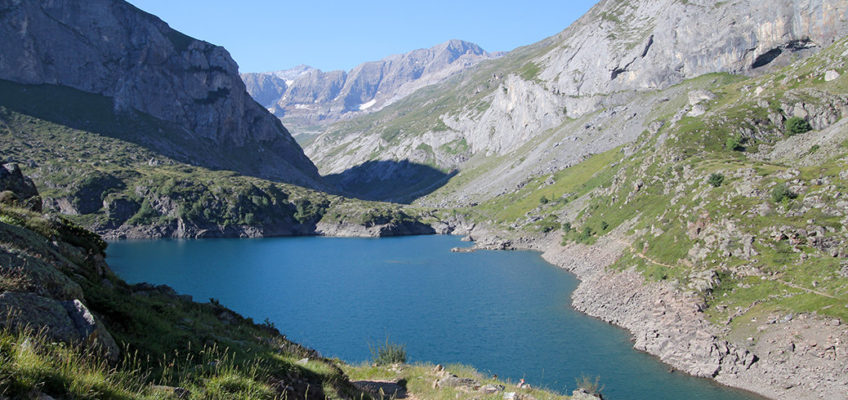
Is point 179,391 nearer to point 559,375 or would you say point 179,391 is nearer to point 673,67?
point 559,375

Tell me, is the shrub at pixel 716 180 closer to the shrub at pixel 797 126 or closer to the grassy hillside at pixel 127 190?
the shrub at pixel 797 126

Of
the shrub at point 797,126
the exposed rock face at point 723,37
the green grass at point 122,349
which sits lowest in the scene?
the shrub at point 797,126

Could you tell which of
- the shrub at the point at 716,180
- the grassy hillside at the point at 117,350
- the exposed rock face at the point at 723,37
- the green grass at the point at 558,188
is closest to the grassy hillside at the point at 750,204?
the shrub at the point at 716,180

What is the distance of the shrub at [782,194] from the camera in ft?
155

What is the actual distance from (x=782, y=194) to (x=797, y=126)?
3056 cm

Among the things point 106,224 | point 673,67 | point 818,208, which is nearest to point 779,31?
point 673,67

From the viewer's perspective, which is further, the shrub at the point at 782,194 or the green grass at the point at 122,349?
the shrub at the point at 782,194

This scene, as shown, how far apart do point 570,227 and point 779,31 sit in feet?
355

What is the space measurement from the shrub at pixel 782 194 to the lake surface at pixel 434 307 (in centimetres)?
2096

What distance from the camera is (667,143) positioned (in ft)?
265

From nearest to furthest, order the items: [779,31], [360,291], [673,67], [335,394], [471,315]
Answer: [335,394], [471,315], [360,291], [779,31], [673,67]

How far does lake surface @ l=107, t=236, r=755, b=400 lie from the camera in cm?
4231

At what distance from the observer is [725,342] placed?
129 ft

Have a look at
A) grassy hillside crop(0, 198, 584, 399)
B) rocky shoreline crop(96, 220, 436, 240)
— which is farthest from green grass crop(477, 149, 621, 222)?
grassy hillside crop(0, 198, 584, 399)
